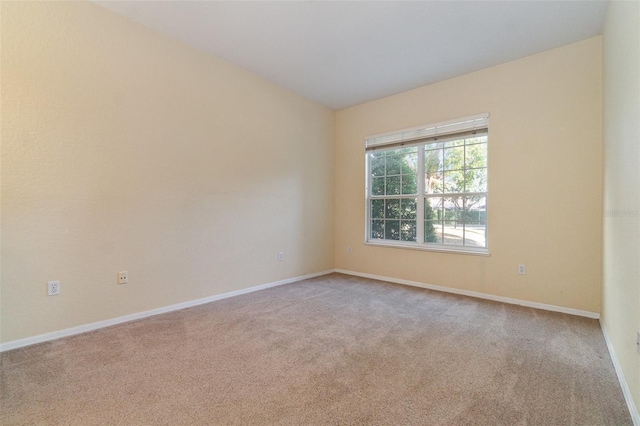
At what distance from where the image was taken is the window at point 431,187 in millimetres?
3715

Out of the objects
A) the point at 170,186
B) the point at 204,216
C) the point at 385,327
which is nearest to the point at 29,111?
the point at 170,186

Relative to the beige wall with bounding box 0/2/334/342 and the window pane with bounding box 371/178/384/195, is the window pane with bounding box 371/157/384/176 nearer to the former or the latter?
the window pane with bounding box 371/178/384/195

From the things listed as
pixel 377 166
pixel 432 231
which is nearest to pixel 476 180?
pixel 432 231

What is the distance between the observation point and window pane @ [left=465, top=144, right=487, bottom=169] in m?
3.65

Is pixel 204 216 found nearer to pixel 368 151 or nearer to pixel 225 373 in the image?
pixel 225 373

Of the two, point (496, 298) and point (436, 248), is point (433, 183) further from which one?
point (496, 298)

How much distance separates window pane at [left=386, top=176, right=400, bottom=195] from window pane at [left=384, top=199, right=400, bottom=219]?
0.45ft

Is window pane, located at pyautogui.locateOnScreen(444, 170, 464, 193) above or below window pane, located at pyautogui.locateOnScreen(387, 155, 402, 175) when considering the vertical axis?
below

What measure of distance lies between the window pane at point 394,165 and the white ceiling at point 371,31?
3.84 feet

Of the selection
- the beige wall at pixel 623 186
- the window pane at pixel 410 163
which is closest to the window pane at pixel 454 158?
the window pane at pixel 410 163

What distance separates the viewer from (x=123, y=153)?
109 inches

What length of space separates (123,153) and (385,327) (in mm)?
2922

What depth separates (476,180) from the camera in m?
3.72

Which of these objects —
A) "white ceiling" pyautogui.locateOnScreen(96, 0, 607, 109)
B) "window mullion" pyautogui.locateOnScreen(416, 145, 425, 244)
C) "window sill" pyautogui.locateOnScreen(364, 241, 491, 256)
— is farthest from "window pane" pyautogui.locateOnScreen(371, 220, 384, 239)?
"white ceiling" pyautogui.locateOnScreen(96, 0, 607, 109)
